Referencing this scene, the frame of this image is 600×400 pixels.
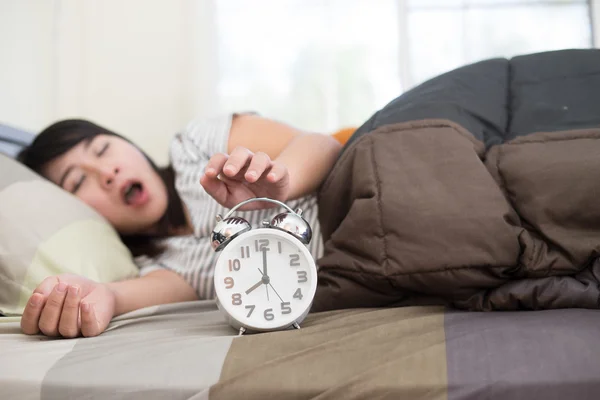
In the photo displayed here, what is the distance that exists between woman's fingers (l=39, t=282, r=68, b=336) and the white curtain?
1276 millimetres

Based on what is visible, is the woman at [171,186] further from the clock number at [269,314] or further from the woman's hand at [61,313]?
the clock number at [269,314]

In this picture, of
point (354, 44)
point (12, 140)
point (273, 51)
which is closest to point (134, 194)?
point (12, 140)

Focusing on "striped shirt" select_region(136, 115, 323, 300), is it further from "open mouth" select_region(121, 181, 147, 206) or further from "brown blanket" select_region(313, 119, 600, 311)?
"brown blanket" select_region(313, 119, 600, 311)

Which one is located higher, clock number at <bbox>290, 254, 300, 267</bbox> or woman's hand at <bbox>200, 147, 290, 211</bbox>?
woman's hand at <bbox>200, 147, 290, 211</bbox>

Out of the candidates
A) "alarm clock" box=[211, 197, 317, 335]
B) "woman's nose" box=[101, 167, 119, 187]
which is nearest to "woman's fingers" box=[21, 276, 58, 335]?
"alarm clock" box=[211, 197, 317, 335]

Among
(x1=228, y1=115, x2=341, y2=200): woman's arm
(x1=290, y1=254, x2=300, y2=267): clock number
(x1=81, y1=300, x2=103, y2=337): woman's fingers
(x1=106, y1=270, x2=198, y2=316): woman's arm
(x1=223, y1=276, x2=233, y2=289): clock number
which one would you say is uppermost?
(x1=228, y1=115, x2=341, y2=200): woman's arm

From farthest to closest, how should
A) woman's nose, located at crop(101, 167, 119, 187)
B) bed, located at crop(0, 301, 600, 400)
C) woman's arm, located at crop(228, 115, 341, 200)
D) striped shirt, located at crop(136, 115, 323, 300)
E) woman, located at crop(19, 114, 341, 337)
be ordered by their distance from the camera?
woman's nose, located at crop(101, 167, 119, 187) < striped shirt, located at crop(136, 115, 323, 300) < woman's arm, located at crop(228, 115, 341, 200) < woman, located at crop(19, 114, 341, 337) < bed, located at crop(0, 301, 600, 400)

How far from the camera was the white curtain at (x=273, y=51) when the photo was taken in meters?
1.95

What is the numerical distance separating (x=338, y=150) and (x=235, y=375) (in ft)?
1.98

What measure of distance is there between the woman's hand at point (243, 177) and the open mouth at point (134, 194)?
470 millimetres

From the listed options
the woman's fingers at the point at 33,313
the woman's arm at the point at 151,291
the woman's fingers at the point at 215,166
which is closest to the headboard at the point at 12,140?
the woman's arm at the point at 151,291

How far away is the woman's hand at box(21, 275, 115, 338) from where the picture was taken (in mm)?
731

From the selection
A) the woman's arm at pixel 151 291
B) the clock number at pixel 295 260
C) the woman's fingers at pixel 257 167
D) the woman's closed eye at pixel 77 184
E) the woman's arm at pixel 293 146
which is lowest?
the woman's arm at pixel 151 291

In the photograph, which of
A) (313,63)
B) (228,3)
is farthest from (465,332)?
(228,3)
